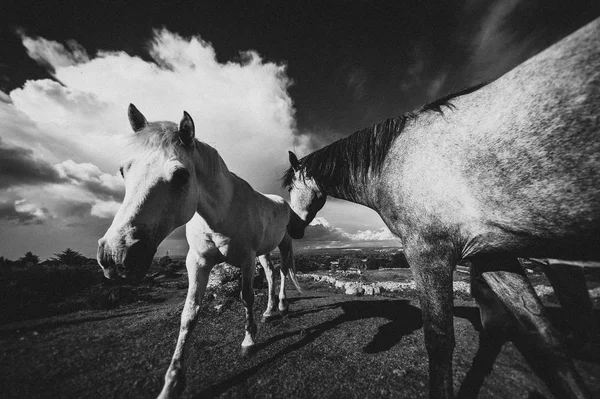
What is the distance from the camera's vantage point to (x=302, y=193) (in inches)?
155

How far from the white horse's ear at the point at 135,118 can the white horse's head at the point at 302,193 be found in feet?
7.55

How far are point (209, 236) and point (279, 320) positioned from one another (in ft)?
9.42

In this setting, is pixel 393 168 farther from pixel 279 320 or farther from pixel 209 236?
pixel 279 320

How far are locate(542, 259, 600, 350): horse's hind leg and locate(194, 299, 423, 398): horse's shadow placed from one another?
6.80ft

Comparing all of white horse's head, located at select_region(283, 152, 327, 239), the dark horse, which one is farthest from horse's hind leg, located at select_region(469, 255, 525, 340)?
white horse's head, located at select_region(283, 152, 327, 239)

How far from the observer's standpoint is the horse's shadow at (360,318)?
242 cm

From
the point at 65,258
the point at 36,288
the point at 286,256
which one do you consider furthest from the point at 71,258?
the point at 286,256

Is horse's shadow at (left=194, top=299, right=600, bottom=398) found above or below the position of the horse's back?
below

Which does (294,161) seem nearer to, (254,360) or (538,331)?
(254,360)

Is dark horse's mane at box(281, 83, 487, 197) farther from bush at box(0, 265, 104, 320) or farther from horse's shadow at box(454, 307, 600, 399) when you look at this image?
bush at box(0, 265, 104, 320)

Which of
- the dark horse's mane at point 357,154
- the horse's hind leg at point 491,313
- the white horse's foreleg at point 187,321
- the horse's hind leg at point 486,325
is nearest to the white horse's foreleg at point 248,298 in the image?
the white horse's foreleg at point 187,321

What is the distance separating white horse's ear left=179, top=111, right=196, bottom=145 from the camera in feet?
6.74

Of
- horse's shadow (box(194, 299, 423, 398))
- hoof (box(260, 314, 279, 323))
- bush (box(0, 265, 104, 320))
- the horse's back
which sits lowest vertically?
horse's shadow (box(194, 299, 423, 398))

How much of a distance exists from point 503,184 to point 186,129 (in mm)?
2812
